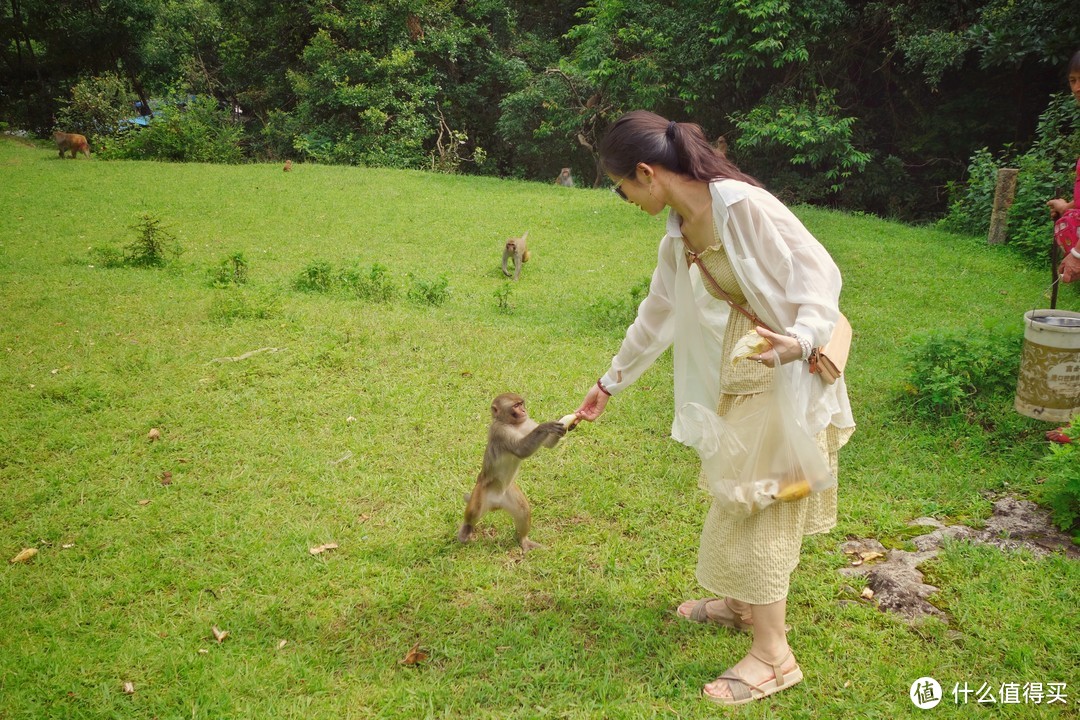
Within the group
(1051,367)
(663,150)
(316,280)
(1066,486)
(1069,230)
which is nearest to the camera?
(663,150)

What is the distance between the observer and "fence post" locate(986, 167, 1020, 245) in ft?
33.5

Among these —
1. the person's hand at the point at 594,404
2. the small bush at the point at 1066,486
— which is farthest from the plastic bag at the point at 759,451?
the small bush at the point at 1066,486

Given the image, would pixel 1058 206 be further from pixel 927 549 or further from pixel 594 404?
pixel 594 404

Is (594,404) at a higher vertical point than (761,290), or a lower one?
lower

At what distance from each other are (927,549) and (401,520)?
2.66 m

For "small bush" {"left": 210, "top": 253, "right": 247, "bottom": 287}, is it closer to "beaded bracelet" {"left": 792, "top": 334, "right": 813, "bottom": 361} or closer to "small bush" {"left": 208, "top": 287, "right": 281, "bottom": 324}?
"small bush" {"left": 208, "top": 287, "right": 281, "bottom": 324}

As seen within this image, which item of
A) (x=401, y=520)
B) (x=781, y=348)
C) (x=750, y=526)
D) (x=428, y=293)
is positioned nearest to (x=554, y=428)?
(x=750, y=526)

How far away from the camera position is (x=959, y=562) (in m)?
3.63

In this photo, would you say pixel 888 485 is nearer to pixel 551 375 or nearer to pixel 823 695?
pixel 823 695

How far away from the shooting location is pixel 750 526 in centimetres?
277

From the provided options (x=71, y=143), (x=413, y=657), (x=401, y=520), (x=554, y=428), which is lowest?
(x=413, y=657)

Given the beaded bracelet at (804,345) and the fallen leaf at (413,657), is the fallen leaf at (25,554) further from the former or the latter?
the beaded bracelet at (804,345)

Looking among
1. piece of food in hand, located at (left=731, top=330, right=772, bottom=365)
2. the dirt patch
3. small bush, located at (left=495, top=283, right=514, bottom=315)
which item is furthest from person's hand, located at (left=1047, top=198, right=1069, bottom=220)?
small bush, located at (left=495, top=283, right=514, bottom=315)

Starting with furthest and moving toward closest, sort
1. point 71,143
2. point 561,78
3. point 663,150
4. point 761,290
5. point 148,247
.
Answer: point 561,78 < point 71,143 < point 148,247 < point 663,150 < point 761,290
